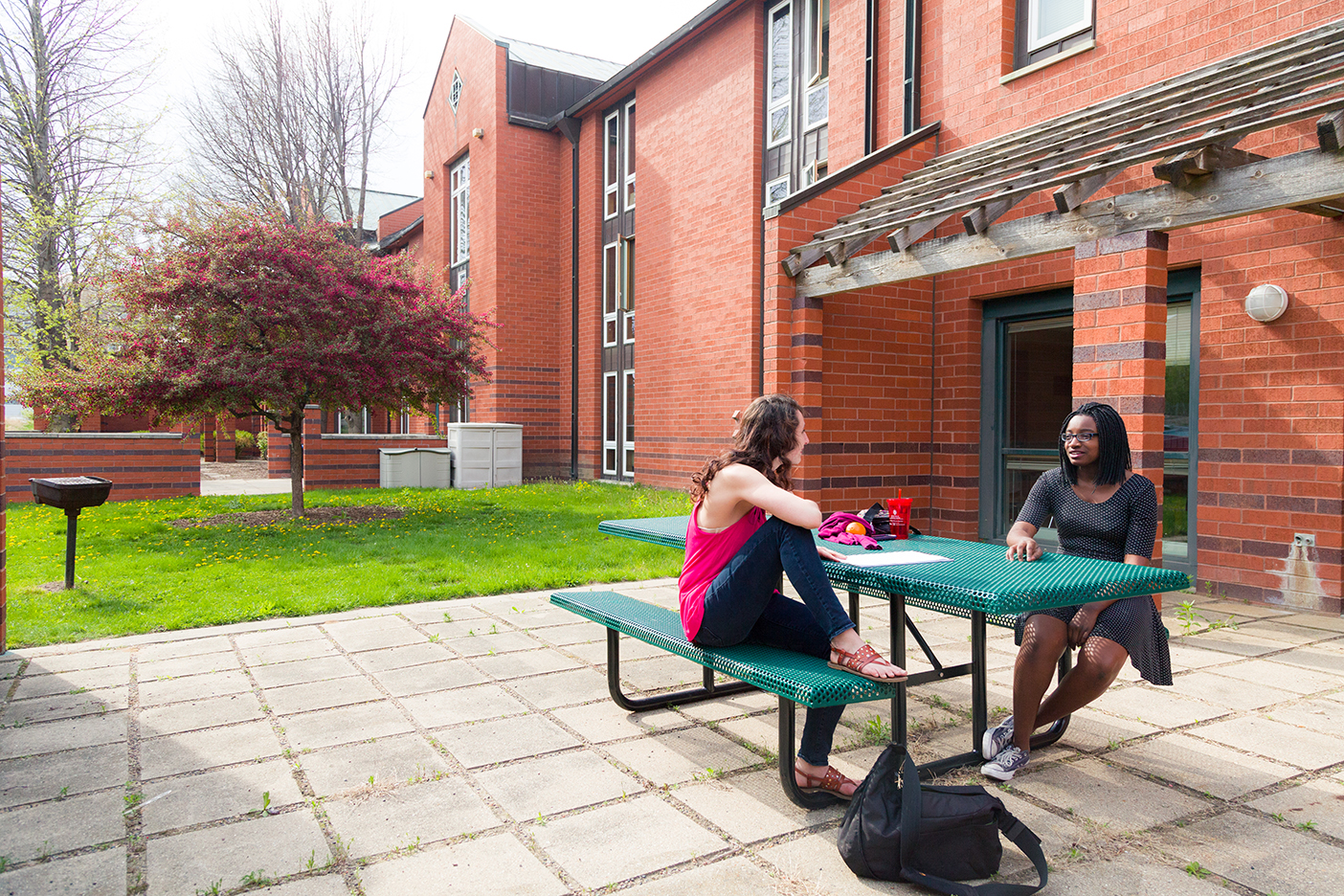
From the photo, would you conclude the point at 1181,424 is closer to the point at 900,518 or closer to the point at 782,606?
the point at 900,518

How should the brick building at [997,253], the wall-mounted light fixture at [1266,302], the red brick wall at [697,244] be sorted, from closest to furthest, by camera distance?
the brick building at [997,253] → the wall-mounted light fixture at [1266,302] → the red brick wall at [697,244]

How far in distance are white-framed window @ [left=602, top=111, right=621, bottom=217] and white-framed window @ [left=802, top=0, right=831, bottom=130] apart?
550 centimetres

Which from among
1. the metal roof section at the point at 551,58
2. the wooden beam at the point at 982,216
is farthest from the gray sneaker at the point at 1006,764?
the metal roof section at the point at 551,58

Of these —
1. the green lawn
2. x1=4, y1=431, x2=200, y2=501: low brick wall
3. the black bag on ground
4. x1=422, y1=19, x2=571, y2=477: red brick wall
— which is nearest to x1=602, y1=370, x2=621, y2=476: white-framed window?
x1=422, y1=19, x2=571, y2=477: red brick wall

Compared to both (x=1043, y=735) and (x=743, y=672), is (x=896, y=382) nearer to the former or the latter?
(x=1043, y=735)

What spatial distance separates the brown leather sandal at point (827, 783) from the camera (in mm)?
2957

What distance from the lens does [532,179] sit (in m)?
18.2

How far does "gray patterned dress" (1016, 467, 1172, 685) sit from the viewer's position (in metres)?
3.09

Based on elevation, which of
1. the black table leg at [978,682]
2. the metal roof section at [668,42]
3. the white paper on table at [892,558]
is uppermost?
the metal roof section at [668,42]

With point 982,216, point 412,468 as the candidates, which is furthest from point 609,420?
point 982,216

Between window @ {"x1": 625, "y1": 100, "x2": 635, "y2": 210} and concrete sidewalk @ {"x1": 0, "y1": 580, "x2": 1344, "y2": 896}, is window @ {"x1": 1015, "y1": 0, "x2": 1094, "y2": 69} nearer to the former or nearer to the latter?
concrete sidewalk @ {"x1": 0, "y1": 580, "x2": 1344, "y2": 896}

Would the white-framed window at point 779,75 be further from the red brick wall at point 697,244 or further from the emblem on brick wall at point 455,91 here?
the emblem on brick wall at point 455,91

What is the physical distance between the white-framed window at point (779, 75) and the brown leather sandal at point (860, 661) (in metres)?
10.6

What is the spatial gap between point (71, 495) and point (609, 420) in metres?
11.2
